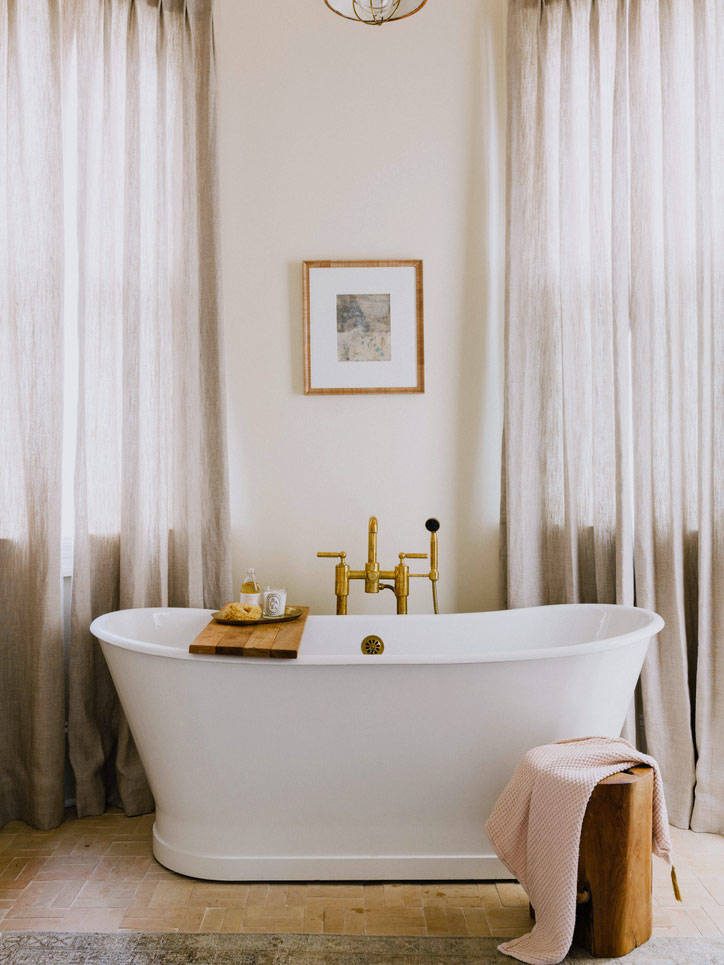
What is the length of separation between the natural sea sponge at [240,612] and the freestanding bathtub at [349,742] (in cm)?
34

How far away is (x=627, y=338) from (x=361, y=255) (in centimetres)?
103

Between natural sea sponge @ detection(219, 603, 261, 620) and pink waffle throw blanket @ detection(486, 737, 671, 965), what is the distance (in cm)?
94

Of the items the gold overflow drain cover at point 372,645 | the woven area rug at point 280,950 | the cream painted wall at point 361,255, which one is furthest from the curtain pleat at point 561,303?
the woven area rug at point 280,950

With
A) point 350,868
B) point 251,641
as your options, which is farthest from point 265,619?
point 350,868

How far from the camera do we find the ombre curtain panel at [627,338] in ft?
8.49

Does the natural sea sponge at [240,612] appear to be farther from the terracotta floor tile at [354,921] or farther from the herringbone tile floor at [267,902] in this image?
the terracotta floor tile at [354,921]

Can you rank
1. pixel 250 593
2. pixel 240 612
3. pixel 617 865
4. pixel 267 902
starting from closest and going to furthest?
1. pixel 617 865
2. pixel 267 902
3. pixel 240 612
4. pixel 250 593

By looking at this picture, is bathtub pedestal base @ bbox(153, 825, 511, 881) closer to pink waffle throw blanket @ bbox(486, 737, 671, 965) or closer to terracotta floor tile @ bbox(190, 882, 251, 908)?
terracotta floor tile @ bbox(190, 882, 251, 908)

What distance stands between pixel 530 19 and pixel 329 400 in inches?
61.1

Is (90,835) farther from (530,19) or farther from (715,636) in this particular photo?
(530,19)

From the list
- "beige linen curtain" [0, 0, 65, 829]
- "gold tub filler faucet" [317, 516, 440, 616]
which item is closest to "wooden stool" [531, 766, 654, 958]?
"gold tub filler faucet" [317, 516, 440, 616]

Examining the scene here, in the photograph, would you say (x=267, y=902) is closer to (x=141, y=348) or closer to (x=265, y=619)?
(x=265, y=619)

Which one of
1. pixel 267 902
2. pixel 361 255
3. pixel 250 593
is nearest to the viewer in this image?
pixel 267 902

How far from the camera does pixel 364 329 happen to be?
2920 mm
